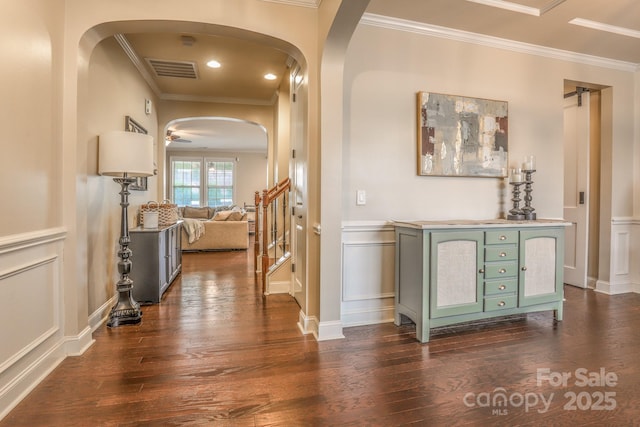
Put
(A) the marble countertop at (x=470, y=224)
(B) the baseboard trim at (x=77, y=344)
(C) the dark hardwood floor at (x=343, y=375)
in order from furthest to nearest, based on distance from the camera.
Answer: (A) the marble countertop at (x=470, y=224), (B) the baseboard trim at (x=77, y=344), (C) the dark hardwood floor at (x=343, y=375)

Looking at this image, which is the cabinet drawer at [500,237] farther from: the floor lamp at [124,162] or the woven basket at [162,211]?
the woven basket at [162,211]

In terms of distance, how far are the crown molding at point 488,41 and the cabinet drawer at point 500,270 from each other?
80.4 inches

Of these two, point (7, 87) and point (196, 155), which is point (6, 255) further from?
point (196, 155)

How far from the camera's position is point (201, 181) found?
10906 mm

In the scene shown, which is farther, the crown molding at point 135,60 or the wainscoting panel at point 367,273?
the crown molding at point 135,60

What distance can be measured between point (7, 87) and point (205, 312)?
2.17 meters

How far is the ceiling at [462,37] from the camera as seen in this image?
2656mm

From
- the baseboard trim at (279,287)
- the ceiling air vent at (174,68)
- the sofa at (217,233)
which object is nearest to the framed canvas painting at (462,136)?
the baseboard trim at (279,287)

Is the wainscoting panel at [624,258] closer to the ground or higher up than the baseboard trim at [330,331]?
Result: higher up

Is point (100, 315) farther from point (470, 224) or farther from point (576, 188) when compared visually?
point (576, 188)

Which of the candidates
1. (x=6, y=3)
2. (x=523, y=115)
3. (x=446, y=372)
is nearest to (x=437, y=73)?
(x=523, y=115)

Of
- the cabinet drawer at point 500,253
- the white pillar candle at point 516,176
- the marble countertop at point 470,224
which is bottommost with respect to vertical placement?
the cabinet drawer at point 500,253

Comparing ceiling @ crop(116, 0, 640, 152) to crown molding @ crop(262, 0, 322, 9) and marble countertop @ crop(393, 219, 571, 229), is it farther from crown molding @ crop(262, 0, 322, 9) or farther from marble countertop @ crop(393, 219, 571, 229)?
marble countertop @ crop(393, 219, 571, 229)

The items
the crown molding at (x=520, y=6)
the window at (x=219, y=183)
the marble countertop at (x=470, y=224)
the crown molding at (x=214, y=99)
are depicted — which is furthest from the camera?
the window at (x=219, y=183)
